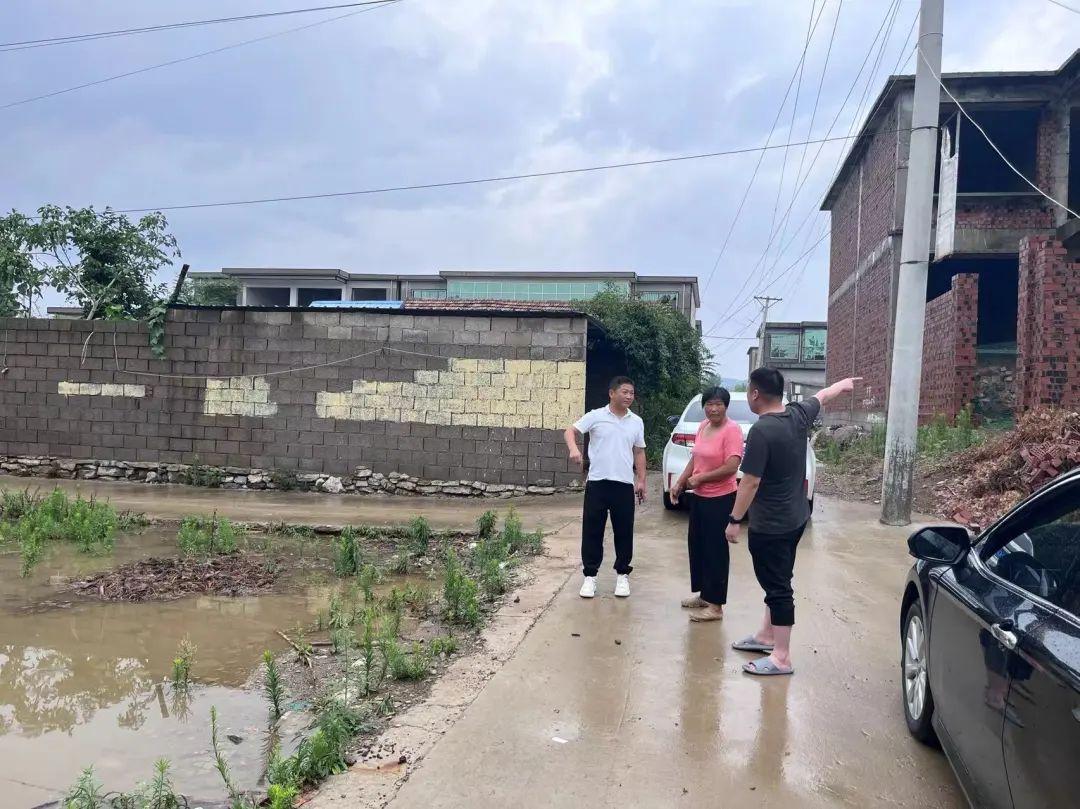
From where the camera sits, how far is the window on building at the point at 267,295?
36.0 meters

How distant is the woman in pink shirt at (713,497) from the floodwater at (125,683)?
109 inches

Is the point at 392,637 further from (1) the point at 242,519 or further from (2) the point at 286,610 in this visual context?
(1) the point at 242,519

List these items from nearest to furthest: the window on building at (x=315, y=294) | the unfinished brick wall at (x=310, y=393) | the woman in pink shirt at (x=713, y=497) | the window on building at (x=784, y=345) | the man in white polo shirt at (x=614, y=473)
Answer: the woman in pink shirt at (x=713, y=497) < the man in white polo shirt at (x=614, y=473) < the unfinished brick wall at (x=310, y=393) < the window on building at (x=315, y=294) < the window on building at (x=784, y=345)

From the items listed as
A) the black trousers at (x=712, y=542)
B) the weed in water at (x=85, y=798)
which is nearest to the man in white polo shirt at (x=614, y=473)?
the black trousers at (x=712, y=542)

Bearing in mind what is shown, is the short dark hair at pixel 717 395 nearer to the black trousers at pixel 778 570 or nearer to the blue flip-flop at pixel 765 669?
the black trousers at pixel 778 570

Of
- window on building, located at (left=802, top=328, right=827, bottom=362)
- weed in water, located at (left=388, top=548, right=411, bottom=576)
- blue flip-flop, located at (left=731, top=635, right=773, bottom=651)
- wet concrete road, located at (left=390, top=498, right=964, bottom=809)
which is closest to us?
wet concrete road, located at (left=390, top=498, right=964, bottom=809)

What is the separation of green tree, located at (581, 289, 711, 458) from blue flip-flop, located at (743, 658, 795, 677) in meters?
11.4

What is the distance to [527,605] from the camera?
5574 mm

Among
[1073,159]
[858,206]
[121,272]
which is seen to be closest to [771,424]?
[121,272]

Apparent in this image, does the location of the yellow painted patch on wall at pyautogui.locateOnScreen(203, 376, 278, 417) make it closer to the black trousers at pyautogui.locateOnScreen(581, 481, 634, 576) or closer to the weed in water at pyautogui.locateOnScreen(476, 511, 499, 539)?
the weed in water at pyautogui.locateOnScreen(476, 511, 499, 539)

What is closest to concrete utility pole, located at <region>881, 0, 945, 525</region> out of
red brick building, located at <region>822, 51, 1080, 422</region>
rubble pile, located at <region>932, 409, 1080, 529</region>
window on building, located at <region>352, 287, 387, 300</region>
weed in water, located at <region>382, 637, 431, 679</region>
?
red brick building, located at <region>822, 51, 1080, 422</region>

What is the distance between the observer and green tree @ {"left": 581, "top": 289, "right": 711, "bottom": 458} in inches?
651

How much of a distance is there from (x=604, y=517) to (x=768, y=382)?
6.05 ft

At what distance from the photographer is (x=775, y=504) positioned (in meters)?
4.20
